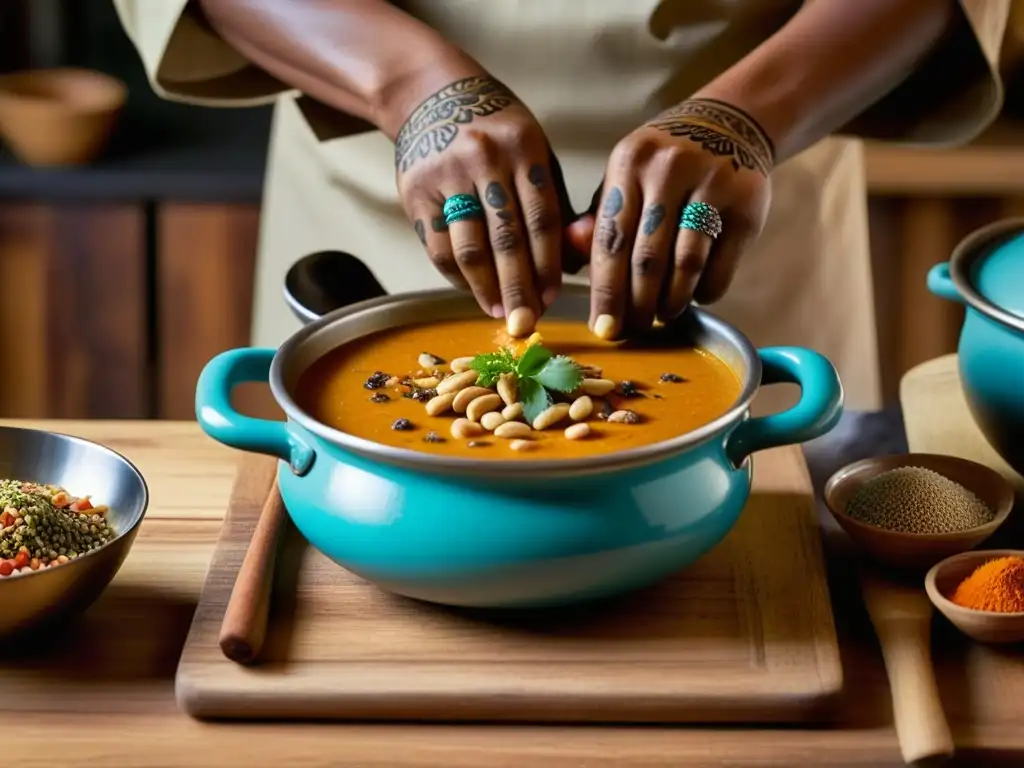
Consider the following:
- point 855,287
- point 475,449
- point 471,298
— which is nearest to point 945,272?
point 471,298

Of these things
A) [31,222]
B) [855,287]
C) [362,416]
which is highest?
[362,416]

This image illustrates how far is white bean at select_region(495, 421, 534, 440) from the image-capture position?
106cm

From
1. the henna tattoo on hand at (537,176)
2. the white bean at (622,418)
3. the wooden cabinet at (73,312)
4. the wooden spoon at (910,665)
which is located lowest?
the wooden cabinet at (73,312)

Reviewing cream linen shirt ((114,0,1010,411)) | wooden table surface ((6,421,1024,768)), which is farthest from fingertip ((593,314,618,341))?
cream linen shirt ((114,0,1010,411))

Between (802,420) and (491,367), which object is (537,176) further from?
(802,420)

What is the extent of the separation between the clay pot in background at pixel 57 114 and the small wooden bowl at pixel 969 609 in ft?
6.39

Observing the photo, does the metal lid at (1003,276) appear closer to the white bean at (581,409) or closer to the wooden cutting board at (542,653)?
the wooden cutting board at (542,653)

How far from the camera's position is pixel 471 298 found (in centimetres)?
132

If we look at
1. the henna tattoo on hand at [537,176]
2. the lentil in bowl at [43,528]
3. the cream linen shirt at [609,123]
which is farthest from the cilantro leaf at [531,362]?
the cream linen shirt at [609,123]

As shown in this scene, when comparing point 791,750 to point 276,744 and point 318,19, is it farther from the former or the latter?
point 318,19

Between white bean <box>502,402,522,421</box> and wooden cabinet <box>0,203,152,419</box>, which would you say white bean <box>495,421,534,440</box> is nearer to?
white bean <box>502,402,522,421</box>

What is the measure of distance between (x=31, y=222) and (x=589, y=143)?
4.52 feet

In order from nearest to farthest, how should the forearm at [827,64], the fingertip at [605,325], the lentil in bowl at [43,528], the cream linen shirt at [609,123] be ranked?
the lentil in bowl at [43,528] → the fingertip at [605,325] → the forearm at [827,64] → the cream linen shirt at [609,123]

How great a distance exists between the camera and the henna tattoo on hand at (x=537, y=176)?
1.27m
